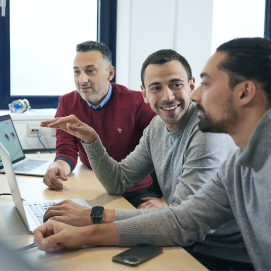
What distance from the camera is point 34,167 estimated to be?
6.85 ft

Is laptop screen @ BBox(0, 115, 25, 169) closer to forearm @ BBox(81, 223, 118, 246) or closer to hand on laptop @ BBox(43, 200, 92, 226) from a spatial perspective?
hand on laptop @ BBox(43, 200, 92, 226)

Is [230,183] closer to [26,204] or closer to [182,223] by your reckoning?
[182,223]

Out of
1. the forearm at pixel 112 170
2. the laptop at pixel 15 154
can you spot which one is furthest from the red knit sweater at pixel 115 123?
the forearm at pixel 112 170

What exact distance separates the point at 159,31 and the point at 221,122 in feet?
6.84

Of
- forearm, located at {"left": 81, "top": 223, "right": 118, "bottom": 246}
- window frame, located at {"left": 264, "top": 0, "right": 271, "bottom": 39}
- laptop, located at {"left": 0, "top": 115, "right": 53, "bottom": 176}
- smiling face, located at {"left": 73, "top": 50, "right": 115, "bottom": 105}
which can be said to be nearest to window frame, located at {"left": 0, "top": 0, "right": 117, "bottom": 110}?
laptop, located at {"left": 0, "top": 115, "right": 53, "bottom": 176}

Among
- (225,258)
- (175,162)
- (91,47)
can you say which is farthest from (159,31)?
(225,258)

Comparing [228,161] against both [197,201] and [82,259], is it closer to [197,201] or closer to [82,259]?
[197,201]

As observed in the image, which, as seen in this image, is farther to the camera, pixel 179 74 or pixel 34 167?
pixel 34 167

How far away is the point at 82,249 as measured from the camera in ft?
3.48

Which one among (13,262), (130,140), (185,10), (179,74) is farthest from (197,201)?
(185,10)

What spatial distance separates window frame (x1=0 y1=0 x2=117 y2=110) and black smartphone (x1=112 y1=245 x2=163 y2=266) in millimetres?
2268

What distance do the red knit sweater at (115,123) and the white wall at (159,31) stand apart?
771mm

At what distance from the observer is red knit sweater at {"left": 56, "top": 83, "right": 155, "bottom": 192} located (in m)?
2.18

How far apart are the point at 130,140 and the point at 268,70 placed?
1297mm
